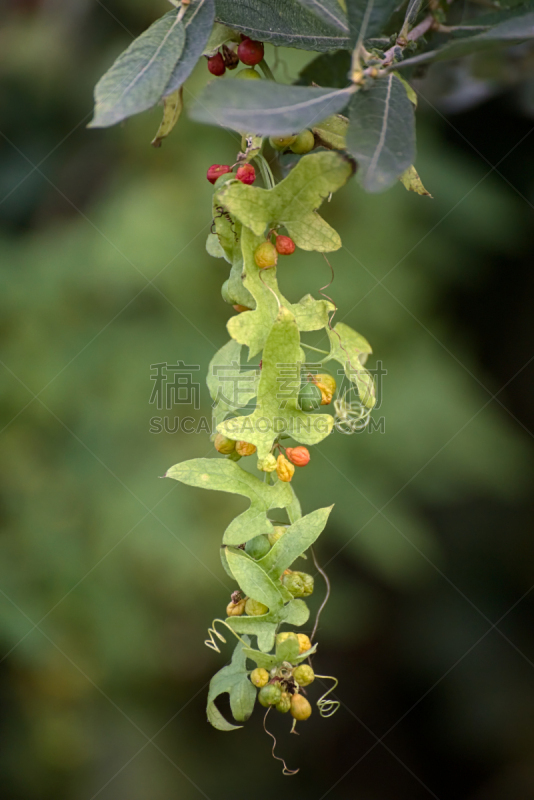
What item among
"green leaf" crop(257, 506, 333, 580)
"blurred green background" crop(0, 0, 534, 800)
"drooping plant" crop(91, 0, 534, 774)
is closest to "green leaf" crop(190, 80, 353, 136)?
"drooping plant" crop(91, 0, 534, 774)

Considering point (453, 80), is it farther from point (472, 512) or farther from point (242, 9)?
point (472, 512)

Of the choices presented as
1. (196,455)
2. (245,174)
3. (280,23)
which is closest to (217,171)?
(245,174)

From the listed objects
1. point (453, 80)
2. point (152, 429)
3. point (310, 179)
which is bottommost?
point (152, 429)

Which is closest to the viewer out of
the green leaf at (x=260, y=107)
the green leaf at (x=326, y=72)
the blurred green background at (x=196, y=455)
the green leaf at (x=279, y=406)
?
the green leaf at (x=260, y=107)

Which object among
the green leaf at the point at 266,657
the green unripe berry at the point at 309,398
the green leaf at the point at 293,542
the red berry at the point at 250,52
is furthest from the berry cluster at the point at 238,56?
the green leaf at the point at 266,657

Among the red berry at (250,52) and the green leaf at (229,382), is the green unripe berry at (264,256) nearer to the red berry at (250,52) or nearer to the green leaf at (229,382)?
the green leaf at (229,382)

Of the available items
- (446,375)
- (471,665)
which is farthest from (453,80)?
(471,665)

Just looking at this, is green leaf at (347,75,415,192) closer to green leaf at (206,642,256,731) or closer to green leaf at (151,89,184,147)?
green leaf at (151,89,184,147)
